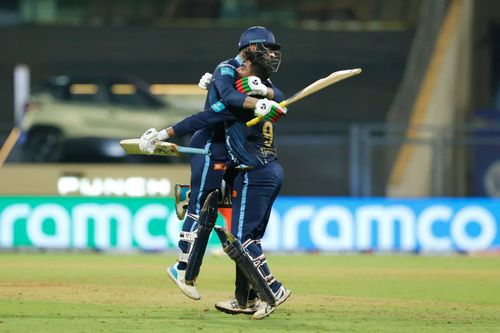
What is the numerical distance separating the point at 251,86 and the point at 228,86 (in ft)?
0.54

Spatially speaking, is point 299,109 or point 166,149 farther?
point 299,109

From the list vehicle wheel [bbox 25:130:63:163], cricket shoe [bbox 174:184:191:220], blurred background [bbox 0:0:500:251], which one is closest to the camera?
cricket shoe [bbox 174:184:191:220]

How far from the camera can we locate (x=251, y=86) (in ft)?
30.2

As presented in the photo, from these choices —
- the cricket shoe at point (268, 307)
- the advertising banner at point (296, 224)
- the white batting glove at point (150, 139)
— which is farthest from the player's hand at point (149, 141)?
the advertising banner at point (296, 224)

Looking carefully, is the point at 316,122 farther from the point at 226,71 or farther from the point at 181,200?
the point at 226,71

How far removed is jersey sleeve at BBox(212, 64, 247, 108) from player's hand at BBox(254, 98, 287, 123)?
152mm

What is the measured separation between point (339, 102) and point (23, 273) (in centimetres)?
1056

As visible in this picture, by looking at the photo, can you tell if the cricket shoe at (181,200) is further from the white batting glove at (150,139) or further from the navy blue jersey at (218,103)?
the white batting glove at (150,139)

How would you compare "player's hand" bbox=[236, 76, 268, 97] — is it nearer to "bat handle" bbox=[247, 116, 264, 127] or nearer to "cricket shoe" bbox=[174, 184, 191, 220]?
"bat handle" bbox=[247, 116, 264, 127]

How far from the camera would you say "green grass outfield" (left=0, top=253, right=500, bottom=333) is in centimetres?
898

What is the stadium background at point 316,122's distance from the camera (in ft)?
55.4

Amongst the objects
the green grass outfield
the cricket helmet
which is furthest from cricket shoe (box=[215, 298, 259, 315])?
the cricket helmet

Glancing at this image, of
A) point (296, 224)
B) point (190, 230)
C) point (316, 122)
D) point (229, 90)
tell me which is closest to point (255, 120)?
point (229, 90)

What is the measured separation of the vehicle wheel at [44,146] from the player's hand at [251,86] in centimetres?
1153
